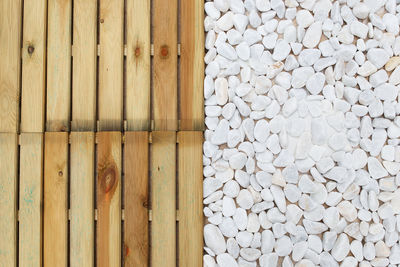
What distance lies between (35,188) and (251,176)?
617mm

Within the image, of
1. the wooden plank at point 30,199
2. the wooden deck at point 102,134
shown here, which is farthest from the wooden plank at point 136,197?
the wooden plank at point 30,199

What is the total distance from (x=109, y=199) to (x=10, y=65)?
0.49 m

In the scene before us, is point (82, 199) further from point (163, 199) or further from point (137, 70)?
point (137, 70)

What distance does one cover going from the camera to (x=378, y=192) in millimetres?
934

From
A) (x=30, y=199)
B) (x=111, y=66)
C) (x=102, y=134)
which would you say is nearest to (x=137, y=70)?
(x=111, y=66)

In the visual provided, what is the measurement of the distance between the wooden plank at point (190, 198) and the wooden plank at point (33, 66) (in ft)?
1.39

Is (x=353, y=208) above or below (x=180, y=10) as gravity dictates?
below

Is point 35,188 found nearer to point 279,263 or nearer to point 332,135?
point 279,263

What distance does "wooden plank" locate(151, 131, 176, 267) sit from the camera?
935 millimetres

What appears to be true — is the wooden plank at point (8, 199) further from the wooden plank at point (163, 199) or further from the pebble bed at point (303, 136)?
the pebble bed at point (303, 136)

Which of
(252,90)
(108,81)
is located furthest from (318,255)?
(108,81)

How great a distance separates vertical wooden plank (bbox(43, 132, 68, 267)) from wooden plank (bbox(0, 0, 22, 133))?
0.43ft

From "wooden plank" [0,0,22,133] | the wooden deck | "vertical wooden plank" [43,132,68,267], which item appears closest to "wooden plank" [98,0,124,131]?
the wooden deck

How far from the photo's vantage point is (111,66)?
0.96 meters
